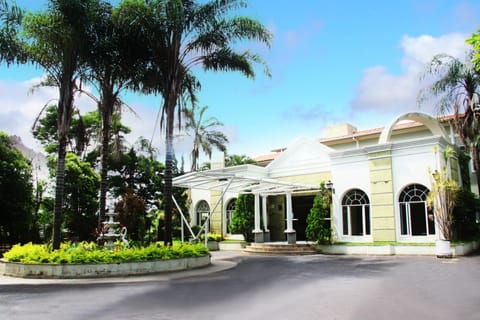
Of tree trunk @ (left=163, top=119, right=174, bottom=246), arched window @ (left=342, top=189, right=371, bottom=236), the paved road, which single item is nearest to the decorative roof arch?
arched window @ (left=342, top=189, right=371, bottom=236)

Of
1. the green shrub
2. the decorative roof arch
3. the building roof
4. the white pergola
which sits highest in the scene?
the building roof

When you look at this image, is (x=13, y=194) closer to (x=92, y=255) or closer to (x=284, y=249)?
(x=92, y=255)

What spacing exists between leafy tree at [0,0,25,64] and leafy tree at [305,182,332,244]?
47.0 ft

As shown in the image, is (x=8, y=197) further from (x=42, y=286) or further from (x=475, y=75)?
(x=475, y=75)

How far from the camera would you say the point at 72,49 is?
13.1 m

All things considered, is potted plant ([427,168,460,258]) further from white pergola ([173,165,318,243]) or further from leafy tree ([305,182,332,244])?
white pergola ([173,165,318,243])

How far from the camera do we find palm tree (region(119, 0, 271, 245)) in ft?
45.0

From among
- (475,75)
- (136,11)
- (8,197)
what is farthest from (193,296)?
(475,75)

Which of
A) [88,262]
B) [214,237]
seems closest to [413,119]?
[214,237]

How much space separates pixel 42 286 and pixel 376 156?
14.9m

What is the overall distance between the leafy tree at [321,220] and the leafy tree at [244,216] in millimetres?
3924

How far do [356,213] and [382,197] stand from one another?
173 cm

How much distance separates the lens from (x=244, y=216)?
23.0 m

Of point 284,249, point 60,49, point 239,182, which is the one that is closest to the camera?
point 60,49
